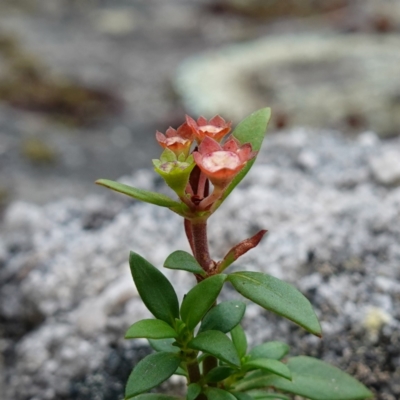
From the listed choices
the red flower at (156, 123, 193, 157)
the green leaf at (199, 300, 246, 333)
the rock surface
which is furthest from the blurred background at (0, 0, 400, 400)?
the red flower at (156, 123, 193, 157)

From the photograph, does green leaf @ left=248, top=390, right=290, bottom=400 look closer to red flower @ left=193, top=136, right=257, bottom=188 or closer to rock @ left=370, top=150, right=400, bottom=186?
red flower @ left=193, top=136, right=257, bottom=188

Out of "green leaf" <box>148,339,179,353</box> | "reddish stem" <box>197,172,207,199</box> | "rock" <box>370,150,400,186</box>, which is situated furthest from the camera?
"rock" <box>370,150,400,186</box>

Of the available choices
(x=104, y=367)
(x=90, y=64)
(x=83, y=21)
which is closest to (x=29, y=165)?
(x=104, y=367)

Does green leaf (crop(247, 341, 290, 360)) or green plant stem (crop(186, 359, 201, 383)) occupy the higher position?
green leaf (crop(247, 341, 290, 360))

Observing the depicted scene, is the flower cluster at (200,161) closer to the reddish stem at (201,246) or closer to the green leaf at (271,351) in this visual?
the reddish stem at (201,246)

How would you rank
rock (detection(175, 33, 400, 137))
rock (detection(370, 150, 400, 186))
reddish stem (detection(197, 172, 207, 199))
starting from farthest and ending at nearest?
1. rock (detection(175, 33, 400, 137))
2. rock (detection(370, 150, 400, 186))
3. reddish stem (detection(197, 172, 207, 199))

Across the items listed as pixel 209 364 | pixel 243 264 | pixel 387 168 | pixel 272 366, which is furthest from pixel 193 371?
pixel 387 168

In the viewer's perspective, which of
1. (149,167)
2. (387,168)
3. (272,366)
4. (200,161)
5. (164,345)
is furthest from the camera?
(149,167)

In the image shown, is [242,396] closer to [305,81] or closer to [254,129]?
[254,129]
